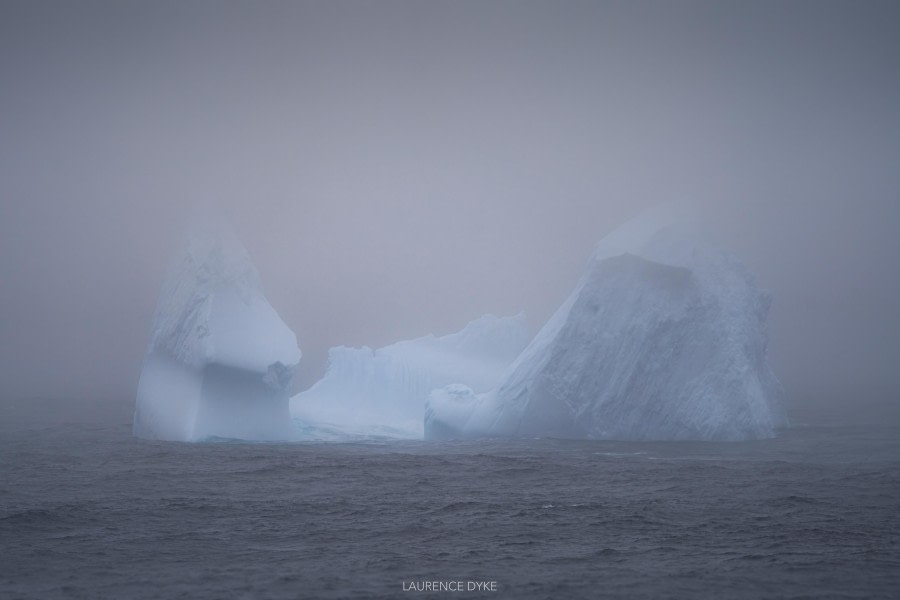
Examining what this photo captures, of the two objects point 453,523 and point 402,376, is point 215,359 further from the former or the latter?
point 453,523

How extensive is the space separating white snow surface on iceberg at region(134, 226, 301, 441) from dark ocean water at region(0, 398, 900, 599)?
183cm

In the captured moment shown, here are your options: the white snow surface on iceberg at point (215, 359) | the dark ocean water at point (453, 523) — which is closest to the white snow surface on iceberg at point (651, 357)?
the dark ocean water at point (453, 523)

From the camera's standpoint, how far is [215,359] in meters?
22.8

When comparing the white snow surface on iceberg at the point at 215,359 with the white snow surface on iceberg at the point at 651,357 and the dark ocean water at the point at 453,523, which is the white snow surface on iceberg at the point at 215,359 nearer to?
the dark ocean water at the point at 453,523

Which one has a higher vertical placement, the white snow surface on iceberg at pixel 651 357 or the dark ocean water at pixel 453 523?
the white snow surface on iceberg at pixel 651 357

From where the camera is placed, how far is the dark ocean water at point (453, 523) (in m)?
9.57

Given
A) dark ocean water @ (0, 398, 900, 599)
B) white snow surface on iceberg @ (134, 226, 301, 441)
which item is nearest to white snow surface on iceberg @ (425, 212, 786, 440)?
dark ocean water @ (0, 398, 900, 599)

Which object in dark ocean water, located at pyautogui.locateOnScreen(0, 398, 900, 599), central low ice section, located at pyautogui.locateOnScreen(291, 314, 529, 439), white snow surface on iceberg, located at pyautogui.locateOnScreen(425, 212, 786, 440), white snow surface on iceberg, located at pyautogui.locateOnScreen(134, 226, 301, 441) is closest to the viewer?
dark ocean water, located at pyautogui.locateOnScreen(0, 398, 900, 599)

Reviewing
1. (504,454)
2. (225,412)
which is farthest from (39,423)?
(504,454)

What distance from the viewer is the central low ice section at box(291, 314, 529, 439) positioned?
32969mm

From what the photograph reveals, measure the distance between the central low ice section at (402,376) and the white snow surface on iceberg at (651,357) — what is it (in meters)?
7.74

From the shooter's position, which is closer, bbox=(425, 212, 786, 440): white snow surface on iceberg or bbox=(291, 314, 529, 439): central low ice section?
bbox=(425, 212, 786, 440): white snow surface on iceberg

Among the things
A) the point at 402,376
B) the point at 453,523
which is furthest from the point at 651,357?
the point at 453,523

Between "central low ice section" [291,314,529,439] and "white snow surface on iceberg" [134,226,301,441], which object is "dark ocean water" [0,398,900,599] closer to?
"white snow surface on iceberg" [134,226,301,441]
